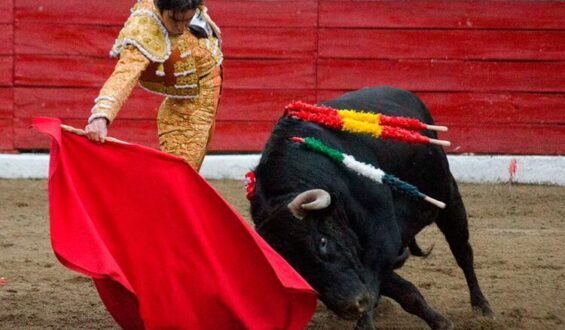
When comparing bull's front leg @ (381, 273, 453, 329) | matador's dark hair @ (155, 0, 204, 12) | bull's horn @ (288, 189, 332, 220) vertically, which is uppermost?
matador's dark hair @ (155, 0, 204, 12)

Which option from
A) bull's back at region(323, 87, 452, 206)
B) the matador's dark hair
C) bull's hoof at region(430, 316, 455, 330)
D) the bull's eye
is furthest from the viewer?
bull's back at region(323, 87, 452, 206)

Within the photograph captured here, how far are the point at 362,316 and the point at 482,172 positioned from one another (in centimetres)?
412

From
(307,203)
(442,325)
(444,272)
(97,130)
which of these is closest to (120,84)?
(97,130)

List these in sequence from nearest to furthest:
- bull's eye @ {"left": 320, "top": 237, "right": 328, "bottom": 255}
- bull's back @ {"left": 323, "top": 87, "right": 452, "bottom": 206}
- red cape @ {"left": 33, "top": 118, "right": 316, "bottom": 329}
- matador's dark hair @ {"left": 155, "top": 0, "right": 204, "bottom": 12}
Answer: red cape @ {"left": 33, "top": 118, "right": 316, "bottom": 329}, bull's eye @ {"left": 320, "top": 237, "right": 328, "bottom": 255}, matador's dark hair @ {"left": 155, "top": 0, "right": 204, "bottom": 12}, bull's back @ {"left": 323, "top": 87, "right": 452, "bottom": 206}

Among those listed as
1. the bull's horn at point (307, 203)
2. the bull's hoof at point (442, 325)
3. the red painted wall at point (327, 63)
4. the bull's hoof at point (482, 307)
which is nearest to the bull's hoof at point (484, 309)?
the bull's hoof at point (482, 307)

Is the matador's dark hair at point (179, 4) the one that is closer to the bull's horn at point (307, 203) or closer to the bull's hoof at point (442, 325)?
the bull's horn at point (307, 203)

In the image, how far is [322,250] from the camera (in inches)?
141

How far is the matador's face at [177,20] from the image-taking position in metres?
3.77

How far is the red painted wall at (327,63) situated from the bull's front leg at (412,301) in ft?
12.7

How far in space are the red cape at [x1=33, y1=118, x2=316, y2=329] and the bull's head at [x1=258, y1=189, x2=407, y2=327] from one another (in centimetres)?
7

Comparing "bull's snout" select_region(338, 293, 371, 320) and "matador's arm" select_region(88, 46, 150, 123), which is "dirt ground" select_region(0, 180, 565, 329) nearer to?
"bull's snout" select_region(338, 293, 371, 320)

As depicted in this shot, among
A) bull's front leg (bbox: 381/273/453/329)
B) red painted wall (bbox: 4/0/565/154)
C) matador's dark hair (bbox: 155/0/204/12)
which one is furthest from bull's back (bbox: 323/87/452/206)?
red painted wall (bbox: 4/0/565/154)

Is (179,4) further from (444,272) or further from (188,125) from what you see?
(444,272)

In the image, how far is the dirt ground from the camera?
4.19m
